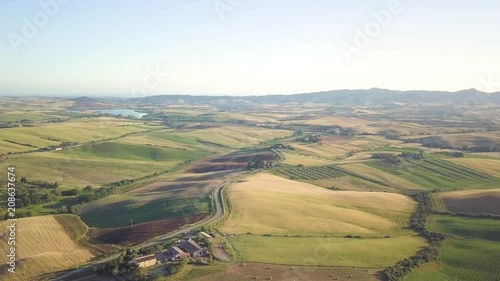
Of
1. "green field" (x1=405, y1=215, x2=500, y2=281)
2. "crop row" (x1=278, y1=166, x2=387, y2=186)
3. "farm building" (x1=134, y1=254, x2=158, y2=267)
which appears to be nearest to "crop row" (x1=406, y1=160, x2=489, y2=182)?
"crop row" (x1=278, y1=166, x2=387, y2=186)

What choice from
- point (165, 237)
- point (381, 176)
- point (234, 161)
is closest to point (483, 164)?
point (381, 176)

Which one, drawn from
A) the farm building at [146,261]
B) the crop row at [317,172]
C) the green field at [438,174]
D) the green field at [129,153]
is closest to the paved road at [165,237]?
the farm building at [146,261]

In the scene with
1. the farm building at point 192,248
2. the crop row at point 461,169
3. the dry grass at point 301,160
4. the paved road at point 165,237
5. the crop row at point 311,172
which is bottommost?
the paved road at point 165,237

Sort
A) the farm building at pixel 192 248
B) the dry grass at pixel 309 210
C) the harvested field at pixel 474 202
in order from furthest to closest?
the harvested field at pixel 474 202
the dry grass at pixel 309 210
the farm building at pixel 192 248

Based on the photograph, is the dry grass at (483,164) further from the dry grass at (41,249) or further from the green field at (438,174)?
the dry grass at (41,249)

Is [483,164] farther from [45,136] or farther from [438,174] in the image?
[45,136]

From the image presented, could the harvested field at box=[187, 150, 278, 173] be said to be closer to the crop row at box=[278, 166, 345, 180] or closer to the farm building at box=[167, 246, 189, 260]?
the crop row at box=[278, 166, 345, 180]
